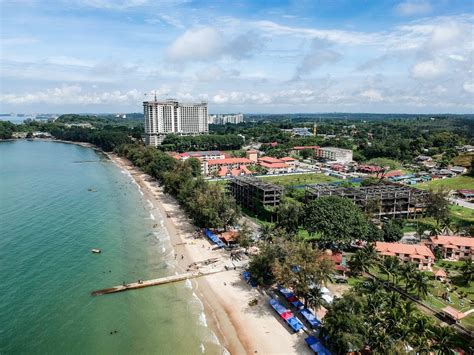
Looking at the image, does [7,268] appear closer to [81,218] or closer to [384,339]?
[81,218]

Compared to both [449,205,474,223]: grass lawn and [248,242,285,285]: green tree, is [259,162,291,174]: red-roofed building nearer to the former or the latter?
[449,205,474,223]: grass lawn

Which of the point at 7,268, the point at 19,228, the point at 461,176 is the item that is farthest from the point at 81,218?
the point at 461,176

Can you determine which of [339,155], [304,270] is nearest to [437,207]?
[304,270]

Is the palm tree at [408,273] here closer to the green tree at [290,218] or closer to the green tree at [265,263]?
the green tree at [265,263]

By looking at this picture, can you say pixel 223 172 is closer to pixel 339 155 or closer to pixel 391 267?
pixel 339 155

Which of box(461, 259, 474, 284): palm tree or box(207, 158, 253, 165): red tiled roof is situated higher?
box(207, 158, 253, 165): red tiled roof

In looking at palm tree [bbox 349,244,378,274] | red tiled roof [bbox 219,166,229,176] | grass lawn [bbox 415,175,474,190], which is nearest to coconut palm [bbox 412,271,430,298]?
palm tree [bbox 349,244,378,274]
